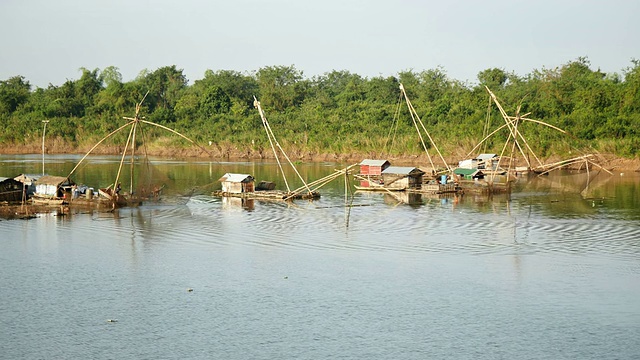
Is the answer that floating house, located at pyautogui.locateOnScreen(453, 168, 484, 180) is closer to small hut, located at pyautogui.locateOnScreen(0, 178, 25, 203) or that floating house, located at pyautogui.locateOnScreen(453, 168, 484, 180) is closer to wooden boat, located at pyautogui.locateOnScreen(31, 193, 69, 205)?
wooden boat, located at pyautogui.locateOnScreen(31, 193, 69, 205)

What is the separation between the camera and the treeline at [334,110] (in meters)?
39.7

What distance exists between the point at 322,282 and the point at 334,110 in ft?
123

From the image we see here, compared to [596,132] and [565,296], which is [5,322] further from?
[596,132]

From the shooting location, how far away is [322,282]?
1451 centimetres

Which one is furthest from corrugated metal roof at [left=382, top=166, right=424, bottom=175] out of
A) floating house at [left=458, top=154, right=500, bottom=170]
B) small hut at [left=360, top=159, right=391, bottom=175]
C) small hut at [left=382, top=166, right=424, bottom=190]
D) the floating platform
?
floating house at [left=458, top=154, right=500, bottom=170]

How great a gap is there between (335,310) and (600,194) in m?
17.1

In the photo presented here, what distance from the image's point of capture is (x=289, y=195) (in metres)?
25.0

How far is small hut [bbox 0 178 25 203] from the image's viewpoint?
868 inches

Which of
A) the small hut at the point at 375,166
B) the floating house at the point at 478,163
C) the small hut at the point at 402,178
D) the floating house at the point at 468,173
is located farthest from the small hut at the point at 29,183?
the floating house at the point at 478,163

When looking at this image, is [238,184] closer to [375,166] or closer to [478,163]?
[375,166]

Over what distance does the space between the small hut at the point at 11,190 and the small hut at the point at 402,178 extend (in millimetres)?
12114

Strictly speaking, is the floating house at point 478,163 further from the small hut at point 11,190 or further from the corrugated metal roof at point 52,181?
the small hut at point 11,190

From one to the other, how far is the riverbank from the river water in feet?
43.9

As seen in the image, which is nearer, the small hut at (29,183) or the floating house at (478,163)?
the small hut at (29,183)
